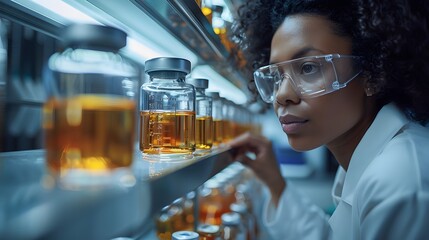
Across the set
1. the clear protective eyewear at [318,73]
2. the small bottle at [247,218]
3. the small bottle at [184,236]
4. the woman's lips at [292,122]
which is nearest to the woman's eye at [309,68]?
the clear protective eyewear at [318,73]

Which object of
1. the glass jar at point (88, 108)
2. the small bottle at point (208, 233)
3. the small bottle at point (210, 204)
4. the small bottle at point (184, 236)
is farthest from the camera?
the small bottle at point (210, 204)

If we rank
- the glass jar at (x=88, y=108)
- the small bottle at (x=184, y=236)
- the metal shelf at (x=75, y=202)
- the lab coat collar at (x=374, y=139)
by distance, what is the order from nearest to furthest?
1. the metal shelf at (x=75, y=202)
2. the glass jar at (x=88, y=108)
3. the small bottle at (x=184, y=236)
4. the lab coat collar at (x=374, y=139)

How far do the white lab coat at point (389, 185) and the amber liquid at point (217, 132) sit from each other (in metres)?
0.44

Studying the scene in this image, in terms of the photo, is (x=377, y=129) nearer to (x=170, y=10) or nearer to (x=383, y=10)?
(x=383, y=10)

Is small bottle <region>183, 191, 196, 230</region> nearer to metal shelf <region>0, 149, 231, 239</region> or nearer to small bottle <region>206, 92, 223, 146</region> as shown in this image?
small bottle <region>206, 92, 223, 146</region>

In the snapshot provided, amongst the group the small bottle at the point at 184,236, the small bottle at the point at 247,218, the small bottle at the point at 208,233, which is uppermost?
the small bottle at the point at 184,236

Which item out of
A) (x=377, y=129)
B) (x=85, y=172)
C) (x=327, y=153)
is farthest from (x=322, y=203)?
(x=85, y=172)

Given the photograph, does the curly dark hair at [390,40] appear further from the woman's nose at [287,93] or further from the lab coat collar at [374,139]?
the woman's nose at [287,93]

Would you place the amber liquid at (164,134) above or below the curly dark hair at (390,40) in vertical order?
below

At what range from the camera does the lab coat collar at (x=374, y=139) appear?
0.92 m

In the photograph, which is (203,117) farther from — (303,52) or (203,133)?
(303,52)

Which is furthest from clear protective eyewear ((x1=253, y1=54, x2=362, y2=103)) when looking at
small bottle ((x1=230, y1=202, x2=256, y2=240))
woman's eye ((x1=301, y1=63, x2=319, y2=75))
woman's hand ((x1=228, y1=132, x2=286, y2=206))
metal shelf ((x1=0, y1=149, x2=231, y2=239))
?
small bottle ((x1=230, y1=202, x2=256, y2=240))

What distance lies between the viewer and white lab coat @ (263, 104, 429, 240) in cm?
69

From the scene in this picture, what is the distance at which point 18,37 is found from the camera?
892mm
